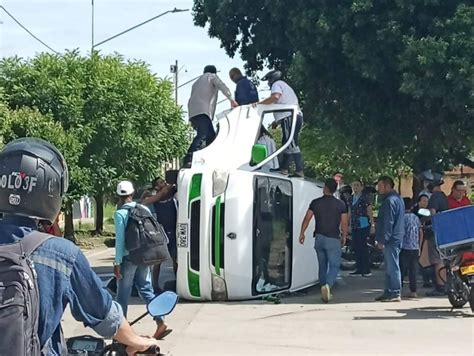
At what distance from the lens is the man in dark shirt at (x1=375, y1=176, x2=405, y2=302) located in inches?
492

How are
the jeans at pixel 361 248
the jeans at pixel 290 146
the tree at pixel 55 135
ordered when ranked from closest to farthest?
the jeans at pixel 290 146, the jeans at pixel 361 248, the tree at pixel 55 135

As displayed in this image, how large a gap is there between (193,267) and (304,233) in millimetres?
1816

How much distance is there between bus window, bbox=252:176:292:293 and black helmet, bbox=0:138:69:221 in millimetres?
9791

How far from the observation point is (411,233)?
1288 centimetres

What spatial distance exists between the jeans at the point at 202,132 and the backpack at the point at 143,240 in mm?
5028

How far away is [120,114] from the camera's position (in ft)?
86.0

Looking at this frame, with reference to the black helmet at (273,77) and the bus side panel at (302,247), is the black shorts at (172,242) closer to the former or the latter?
the bus side panel at (302,247)

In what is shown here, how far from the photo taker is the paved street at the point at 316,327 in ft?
30.6

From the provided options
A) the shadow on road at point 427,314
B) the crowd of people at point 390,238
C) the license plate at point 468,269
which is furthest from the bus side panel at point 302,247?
the license plate at point 468,269

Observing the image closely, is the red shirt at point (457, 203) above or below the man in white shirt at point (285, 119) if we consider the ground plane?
below

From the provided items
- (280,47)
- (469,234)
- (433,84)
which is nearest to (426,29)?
(433,84)

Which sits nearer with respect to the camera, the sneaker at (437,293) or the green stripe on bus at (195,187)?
the green stripe on bus at (195,187)

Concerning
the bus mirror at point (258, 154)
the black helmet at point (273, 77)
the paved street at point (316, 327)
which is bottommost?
the paved street at point (316, 327)

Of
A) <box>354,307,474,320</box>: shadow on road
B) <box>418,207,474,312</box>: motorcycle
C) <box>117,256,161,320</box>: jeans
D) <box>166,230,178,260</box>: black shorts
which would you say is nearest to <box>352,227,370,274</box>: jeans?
<box>166,230,178,260</box>: black shorts
